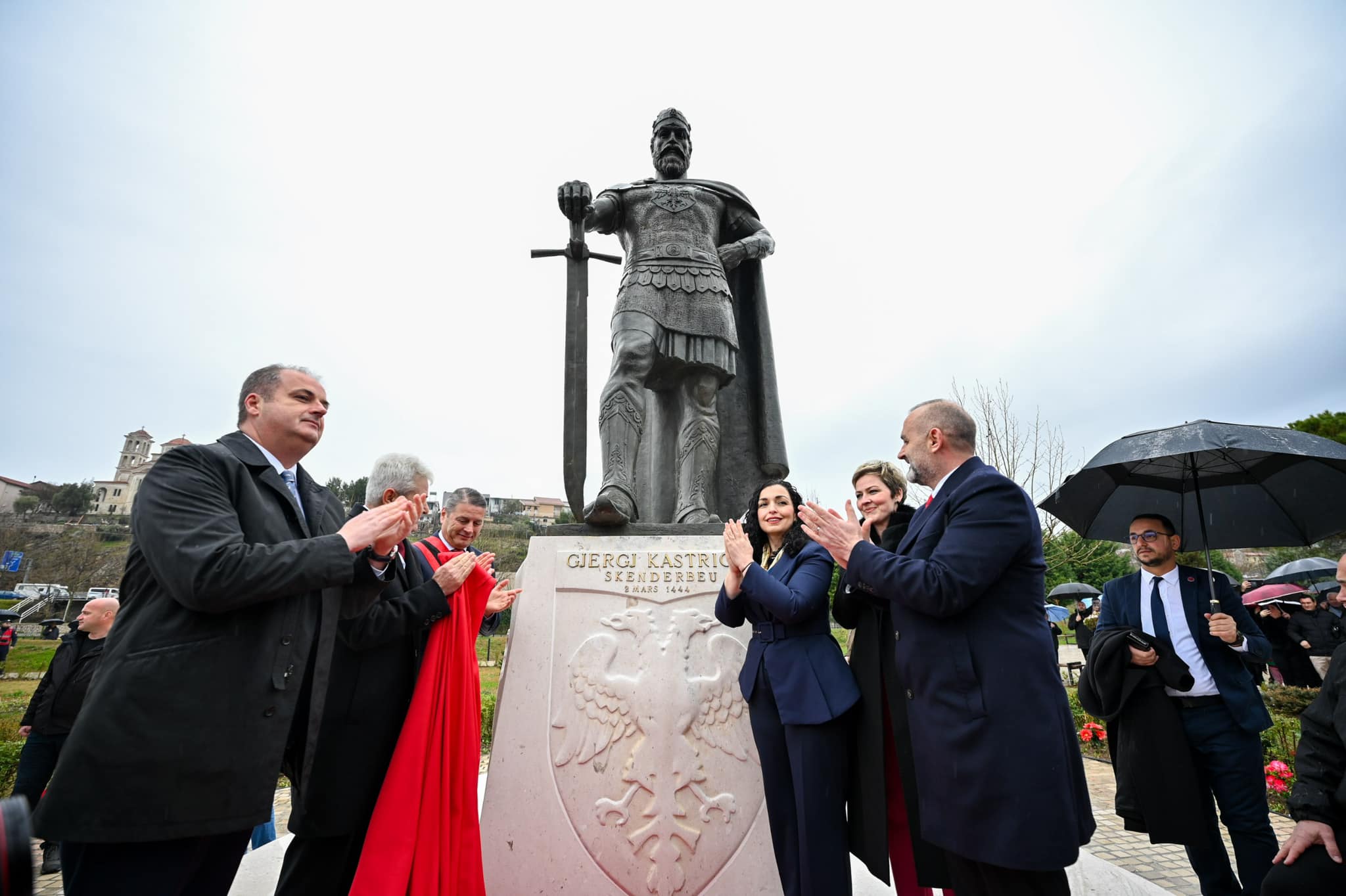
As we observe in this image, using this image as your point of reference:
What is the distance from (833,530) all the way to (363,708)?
6.62 ft

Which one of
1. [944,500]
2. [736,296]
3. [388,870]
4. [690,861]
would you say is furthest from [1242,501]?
[388,870]

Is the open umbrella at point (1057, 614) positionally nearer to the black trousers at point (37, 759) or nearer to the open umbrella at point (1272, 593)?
the open umbrella at point (1272, 593)

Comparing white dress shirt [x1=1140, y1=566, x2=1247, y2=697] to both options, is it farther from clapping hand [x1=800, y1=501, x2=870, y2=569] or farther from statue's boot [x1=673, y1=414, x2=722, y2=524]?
statue's boot [x1=673, y1=414, x2=722, y2=524]

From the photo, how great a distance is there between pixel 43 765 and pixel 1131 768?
6.89m

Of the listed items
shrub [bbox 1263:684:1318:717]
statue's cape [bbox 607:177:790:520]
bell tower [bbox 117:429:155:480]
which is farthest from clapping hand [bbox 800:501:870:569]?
bell tower [bbox 117:429:155:480]

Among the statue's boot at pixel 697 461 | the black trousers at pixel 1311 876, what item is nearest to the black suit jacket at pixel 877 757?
the black trousers at pixel 1311 876

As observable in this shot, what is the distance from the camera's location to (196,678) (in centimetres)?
172

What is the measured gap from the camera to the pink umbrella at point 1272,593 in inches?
394

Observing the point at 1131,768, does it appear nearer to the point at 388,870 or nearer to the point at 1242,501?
the point at 1242,501

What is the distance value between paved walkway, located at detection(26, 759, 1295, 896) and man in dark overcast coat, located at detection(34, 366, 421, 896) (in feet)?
9.60

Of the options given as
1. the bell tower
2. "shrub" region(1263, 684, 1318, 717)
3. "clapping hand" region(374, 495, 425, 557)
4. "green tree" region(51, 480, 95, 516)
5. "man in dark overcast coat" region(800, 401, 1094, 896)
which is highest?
the bell tower

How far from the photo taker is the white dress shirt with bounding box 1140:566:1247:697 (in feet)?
10.4

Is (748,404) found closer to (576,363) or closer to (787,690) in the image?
(576,363)

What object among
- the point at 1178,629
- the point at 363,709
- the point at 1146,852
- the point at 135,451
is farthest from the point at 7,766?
the point at 135,451
